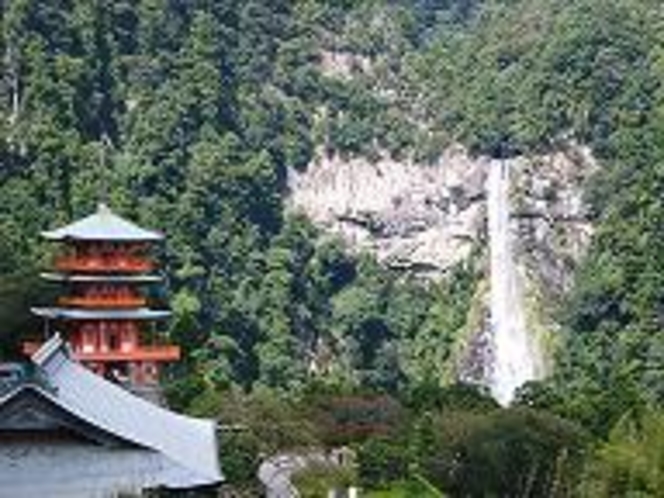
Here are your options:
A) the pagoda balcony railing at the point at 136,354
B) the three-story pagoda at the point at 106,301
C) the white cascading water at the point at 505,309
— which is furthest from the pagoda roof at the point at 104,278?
the white cascading water at the point at 505,309

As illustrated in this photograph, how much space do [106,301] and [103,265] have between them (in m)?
0.88

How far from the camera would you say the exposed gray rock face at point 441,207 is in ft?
221

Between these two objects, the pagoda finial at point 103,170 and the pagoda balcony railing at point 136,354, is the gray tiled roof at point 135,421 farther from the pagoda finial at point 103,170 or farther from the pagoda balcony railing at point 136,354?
the pagoda finial at point 103,170

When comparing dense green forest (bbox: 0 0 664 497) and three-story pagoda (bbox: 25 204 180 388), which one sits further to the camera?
dense green forest (bbox: 0 0 664 497)

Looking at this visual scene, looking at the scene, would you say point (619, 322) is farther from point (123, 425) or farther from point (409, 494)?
point (123, 425)

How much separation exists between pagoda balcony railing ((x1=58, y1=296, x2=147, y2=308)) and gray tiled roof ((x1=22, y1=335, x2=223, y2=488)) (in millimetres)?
12542

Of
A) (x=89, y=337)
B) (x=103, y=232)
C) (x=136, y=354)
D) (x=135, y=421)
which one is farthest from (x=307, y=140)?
(x=135, y=421)

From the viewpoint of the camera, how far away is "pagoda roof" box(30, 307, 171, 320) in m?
34.7

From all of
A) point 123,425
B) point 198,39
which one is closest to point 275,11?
point 198,39

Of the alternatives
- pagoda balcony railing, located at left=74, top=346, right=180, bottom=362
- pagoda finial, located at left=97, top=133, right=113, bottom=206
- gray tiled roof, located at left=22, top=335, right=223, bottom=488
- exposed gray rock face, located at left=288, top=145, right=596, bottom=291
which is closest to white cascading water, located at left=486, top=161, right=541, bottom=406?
exposed gray rock face, located at left=288, top=145, right=596, bottom=291

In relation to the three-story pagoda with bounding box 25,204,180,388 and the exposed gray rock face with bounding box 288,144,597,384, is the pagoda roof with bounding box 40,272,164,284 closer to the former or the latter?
the three-story pagoda with bounding box 25,204,180,388

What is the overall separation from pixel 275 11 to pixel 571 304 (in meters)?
21.1

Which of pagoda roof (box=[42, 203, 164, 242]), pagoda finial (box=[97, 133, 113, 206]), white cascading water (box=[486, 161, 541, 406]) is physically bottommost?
white cascading water (box=[486, 161, 541, 406])

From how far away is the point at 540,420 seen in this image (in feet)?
94.0
